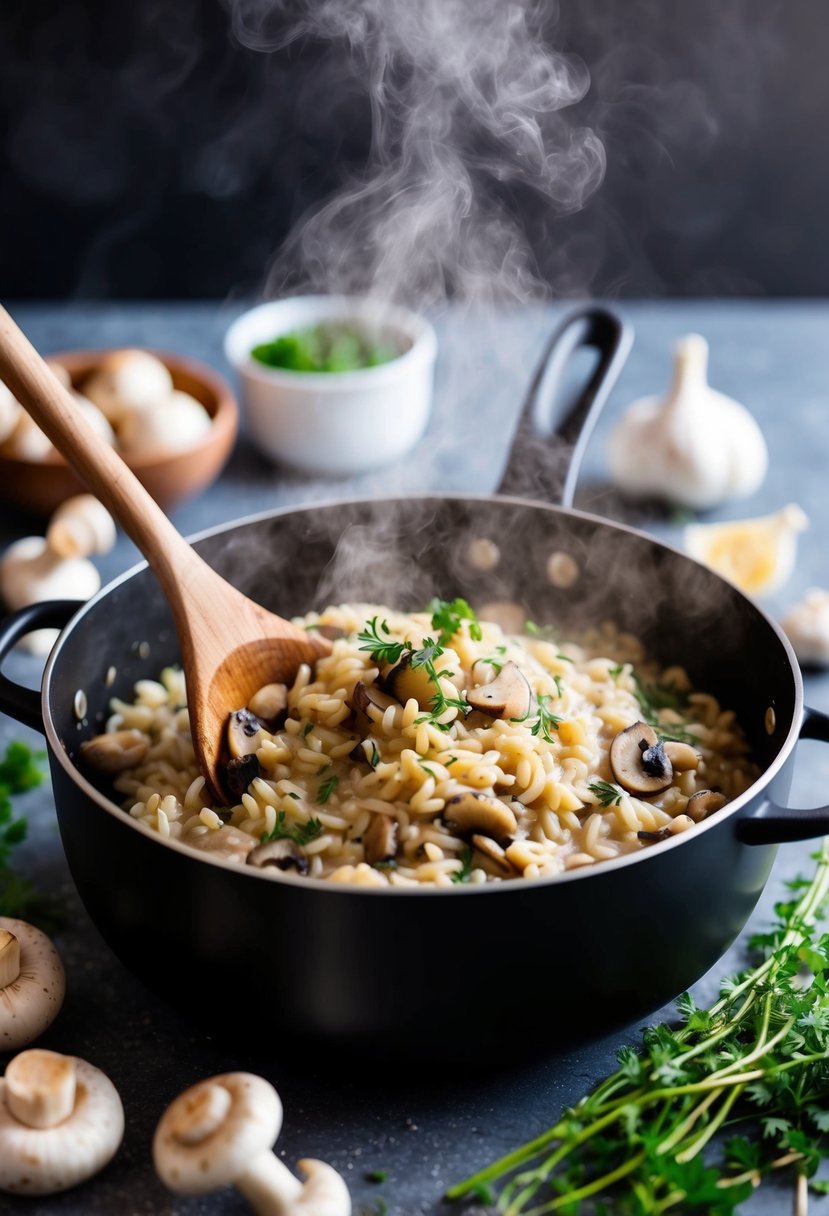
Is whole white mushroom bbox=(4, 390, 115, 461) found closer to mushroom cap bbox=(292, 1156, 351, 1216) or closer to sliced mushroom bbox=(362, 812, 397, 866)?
sliced mushroom bbox=(362, 812, 397, 866)

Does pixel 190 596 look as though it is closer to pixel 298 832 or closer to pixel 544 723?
pixel 298 832

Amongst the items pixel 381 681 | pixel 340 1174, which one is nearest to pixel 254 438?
pixel 381 681

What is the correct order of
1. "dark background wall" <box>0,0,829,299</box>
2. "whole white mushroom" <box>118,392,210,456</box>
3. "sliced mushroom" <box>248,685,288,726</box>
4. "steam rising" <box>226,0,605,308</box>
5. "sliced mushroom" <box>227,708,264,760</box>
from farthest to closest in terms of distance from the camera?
1. "dark background wall" <box>0,0,829,299</box>
2. "steam rising" <box>226,0,605,308</box>
3. "whole white mushroom" <box>118,392,210,456</box>
4. "sliced mushroom" <box>248,685,288,726</box>
5. "sliced mushroom" <box>227,708,264,760</box>

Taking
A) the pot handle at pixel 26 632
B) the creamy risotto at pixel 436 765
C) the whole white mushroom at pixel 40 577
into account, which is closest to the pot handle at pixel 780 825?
the creamy risotto at pixel 436 765

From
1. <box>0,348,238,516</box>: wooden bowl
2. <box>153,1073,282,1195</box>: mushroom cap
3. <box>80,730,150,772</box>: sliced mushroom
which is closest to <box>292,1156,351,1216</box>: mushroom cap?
<box>153,1073,282,1195</box>: mushroom cap

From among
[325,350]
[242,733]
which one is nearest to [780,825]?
[242,733]

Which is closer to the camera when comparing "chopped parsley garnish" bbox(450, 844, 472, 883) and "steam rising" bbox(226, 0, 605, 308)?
"chopped parsley garnish" bbox(450, 844, 472, 883)
